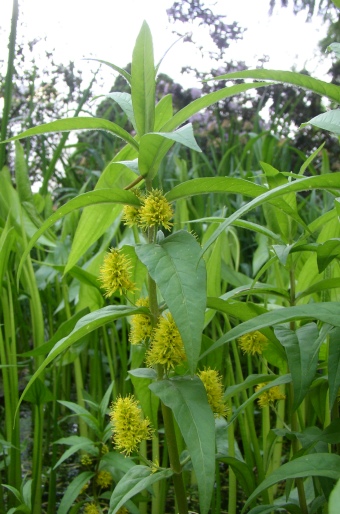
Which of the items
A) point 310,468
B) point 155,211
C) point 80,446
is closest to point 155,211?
point 155,211

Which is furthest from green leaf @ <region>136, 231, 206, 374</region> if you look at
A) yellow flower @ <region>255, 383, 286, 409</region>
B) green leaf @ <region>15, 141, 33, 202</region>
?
green leaf @ <region>15, 141, 33, 202</region>

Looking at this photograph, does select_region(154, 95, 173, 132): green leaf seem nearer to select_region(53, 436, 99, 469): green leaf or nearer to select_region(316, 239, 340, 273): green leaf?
select_region(316, 239, 340, 273): green leaf

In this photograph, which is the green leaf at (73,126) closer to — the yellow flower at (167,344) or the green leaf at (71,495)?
the yellow flower at (167,344)

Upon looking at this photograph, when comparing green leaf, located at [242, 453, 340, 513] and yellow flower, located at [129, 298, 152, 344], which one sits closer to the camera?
green leaf, located at [242, 453, 340, 513]

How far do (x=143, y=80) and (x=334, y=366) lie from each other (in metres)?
0.30

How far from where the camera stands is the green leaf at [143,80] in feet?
1.76

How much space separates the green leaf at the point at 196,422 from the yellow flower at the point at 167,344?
0.02 metres

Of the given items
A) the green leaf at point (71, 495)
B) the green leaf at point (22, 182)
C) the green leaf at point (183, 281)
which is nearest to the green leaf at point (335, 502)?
the green leaf at point (183, 281)

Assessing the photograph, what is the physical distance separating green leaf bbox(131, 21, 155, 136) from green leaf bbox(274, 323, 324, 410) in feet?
0.77

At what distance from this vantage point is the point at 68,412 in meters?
1.39

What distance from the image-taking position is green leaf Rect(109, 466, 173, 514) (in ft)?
1.71

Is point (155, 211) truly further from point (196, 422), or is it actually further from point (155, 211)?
point (196, 422)

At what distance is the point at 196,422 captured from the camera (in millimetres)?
463

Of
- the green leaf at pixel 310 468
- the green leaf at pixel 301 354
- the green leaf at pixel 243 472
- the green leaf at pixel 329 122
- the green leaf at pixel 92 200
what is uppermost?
the green leaf at pixel 329 122
